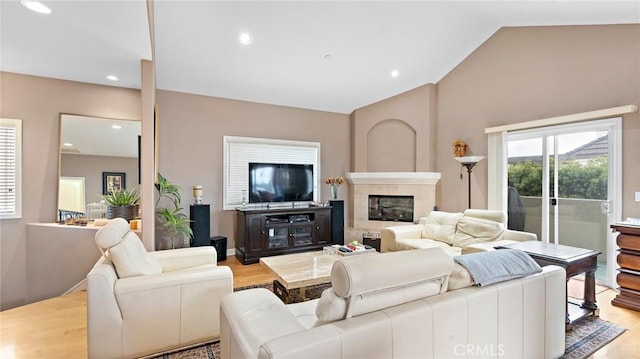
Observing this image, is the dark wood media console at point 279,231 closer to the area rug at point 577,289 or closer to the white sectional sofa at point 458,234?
the white sectional sofa at point 458,234

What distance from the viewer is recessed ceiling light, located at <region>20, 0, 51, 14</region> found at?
7.77 ft

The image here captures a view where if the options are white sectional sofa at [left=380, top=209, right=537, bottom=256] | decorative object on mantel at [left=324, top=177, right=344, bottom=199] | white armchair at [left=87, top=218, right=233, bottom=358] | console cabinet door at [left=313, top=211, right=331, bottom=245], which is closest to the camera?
white armchair at [left=87, top=218, right=233, bottom=358]

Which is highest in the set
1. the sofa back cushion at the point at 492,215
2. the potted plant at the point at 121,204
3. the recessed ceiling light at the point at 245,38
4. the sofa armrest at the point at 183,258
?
the recessed ceiling light at the point at 245,38

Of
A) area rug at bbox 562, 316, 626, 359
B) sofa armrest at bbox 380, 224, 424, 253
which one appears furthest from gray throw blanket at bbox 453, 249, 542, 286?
sofa armrest at bbox 380, 224, 424, 253

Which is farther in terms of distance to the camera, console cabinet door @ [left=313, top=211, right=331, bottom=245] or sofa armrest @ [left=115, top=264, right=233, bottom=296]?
console cabinet door @ [left=313, top=211, right=331, bottom=245]

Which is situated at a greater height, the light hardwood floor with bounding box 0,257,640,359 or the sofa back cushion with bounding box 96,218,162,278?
the sofa back cushion with bounding box 96,218,162,278

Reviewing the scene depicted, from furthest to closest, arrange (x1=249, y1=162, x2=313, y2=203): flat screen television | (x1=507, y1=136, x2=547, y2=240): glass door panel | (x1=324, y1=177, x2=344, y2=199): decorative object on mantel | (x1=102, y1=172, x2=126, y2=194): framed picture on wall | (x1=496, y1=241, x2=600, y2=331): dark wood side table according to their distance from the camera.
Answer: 1. (x1=324, y1=177, x2=344, y2=199): decorative object on mantel
2. (x1=249, y1=162, x2=313, y2=203): flat screen television
3. (x1=507, y1=136, x2=547, y2=240): glass door panel
4. (x1=102, y1=172, x2=126, y2=194): framed picture on wall
5. (x1=496, y1=241, x2=600, y2=331): dark wood side table

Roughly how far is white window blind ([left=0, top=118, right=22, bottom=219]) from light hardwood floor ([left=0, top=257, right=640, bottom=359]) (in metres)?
1.39

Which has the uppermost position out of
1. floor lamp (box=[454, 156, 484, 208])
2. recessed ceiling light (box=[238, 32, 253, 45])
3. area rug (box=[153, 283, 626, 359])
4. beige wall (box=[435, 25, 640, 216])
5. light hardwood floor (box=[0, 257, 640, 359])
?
recessed ceiling light (box=[238, 32, 253, 45])

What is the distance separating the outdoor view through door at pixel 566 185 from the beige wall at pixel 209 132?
12.1 feet

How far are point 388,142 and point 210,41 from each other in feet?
12.0

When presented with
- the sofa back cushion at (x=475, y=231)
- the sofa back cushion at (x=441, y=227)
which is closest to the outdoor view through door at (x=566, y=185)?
the sofa back cushion at (x=475, y=231)

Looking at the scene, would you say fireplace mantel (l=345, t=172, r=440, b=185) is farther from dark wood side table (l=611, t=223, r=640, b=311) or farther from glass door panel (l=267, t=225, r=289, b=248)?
dark wood side table (l=611, t=223, r=640, b=311)

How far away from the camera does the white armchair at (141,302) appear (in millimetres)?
1943
